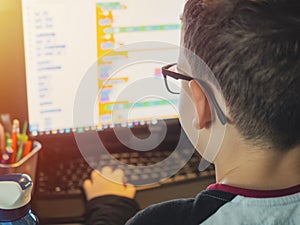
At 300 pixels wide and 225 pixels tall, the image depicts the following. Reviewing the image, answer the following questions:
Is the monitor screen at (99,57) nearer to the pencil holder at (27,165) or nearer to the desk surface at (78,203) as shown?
the pencil holder at (27,165)

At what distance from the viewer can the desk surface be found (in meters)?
1.13

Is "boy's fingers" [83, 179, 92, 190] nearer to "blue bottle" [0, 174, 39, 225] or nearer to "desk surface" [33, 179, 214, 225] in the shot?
"desk surface" [33, 179, 214, 225]

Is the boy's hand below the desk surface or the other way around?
the other way around

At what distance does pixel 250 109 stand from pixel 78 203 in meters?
0.42

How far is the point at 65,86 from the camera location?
1213 millimetres

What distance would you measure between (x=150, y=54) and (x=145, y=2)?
0.09 m

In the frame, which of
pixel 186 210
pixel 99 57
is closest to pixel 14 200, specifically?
pixel 186 210

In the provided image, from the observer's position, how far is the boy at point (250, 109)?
2.71ft

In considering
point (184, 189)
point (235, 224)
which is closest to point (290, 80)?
point (235, 224)

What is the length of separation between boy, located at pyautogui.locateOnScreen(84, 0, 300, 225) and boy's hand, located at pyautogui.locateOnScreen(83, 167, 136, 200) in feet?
0.85

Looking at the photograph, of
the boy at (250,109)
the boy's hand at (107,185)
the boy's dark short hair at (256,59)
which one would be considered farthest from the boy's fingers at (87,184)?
the boy's dark short hair at (256,59)

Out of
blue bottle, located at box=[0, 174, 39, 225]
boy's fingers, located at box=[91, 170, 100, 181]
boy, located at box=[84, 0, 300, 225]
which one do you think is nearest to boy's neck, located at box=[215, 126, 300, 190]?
boy, located at box=[84, 0, 300, 225]

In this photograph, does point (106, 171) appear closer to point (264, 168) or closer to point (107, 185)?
point (107, 185)

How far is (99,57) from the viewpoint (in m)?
1.22
